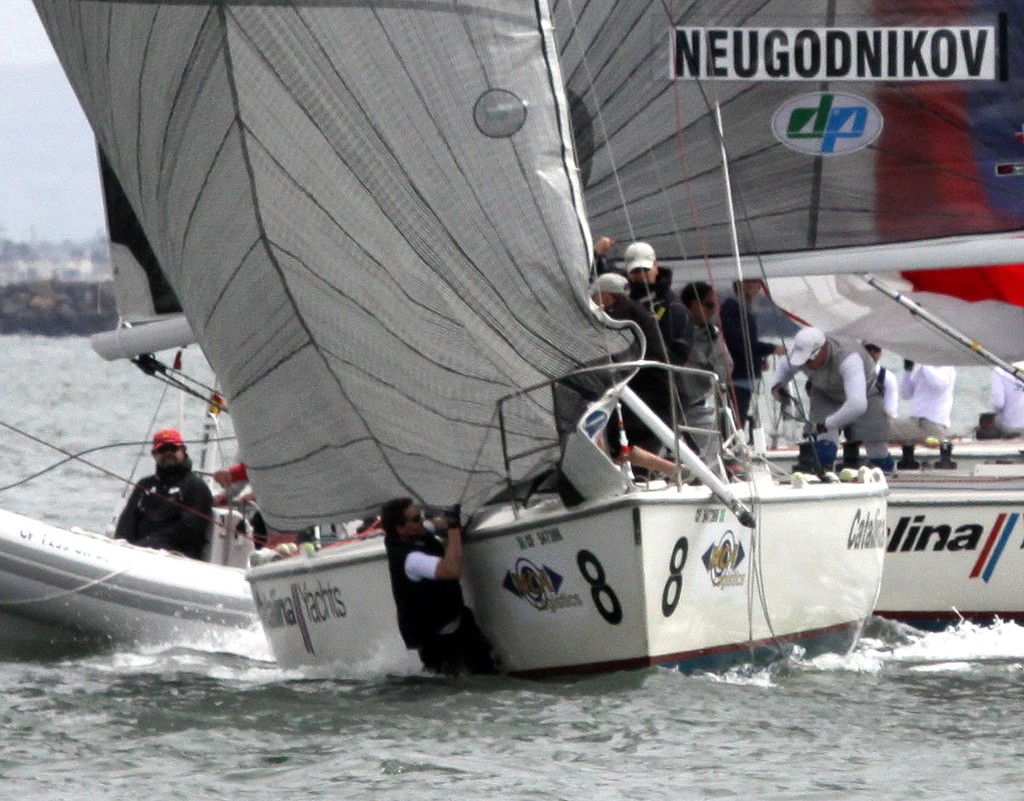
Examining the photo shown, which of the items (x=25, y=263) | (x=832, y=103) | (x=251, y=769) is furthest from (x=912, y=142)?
(x=25, y=263)

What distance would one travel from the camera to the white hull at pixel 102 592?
11.9 metres

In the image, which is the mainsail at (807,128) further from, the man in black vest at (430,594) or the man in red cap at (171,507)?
the man in black vest at (430,594)

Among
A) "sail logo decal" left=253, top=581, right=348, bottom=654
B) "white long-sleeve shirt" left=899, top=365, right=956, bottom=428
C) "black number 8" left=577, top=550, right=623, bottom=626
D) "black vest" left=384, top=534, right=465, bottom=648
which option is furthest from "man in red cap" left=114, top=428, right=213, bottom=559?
"white long-sleeve shirt" left=899, top=365, right=956, bottom=428

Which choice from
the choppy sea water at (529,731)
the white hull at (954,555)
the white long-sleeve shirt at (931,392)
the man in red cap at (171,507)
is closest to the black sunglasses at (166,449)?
the man in red cap at (171,507)

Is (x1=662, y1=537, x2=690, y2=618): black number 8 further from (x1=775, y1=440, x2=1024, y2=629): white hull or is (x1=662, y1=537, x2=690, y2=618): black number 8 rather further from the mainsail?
the mainsail

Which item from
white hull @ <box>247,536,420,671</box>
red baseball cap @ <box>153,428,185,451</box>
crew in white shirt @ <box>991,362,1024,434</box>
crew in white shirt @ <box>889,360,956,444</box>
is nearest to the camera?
white hull @ <box>247,536,420,671</box>

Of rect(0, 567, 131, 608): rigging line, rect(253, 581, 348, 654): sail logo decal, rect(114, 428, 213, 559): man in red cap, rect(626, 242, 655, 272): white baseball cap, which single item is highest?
rect(626, 242, 655, 272): white baseball cap

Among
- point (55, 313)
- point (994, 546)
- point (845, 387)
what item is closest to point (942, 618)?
point (994, 546)

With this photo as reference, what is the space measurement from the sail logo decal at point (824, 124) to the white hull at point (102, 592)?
341cm

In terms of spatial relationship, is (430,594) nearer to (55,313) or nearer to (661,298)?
(661,298)

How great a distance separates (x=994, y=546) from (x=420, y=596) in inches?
128

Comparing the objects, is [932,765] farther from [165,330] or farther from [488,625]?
[165,330]

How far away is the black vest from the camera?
31.0 ft

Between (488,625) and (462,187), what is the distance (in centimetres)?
162
